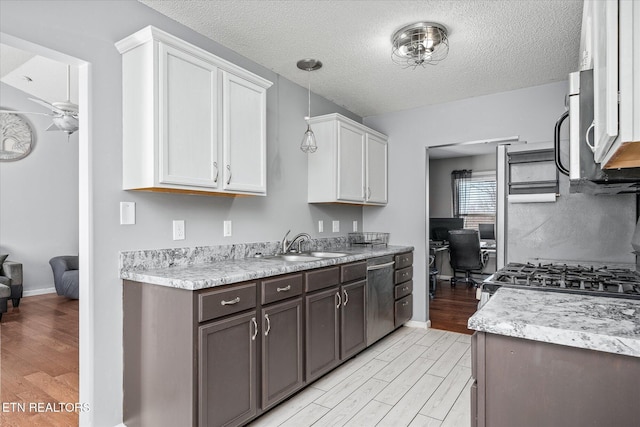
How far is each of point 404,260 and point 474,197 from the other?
3.75 metres

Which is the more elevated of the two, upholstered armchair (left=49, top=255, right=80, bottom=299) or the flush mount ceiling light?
the flush mount ceiling light

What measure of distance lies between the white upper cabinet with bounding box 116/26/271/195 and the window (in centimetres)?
564

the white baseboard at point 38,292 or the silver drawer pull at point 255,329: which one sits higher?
the silver drawer pull at point 255,329

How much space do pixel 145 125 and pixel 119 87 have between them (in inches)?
12.4

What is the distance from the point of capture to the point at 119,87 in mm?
2012

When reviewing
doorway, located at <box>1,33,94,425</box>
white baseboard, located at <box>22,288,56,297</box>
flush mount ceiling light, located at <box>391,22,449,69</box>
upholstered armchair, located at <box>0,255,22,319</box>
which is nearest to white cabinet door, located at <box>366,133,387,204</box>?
flush mount ceiling light, located at <box>391,22,449,69</box>

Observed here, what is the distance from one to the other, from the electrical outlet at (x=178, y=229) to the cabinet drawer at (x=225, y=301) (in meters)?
0.66

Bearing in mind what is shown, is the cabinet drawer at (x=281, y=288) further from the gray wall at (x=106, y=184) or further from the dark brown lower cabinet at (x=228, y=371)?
the gray wall at (x=106, y=184)

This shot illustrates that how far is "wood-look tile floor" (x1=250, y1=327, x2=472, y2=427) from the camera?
7.03 ft

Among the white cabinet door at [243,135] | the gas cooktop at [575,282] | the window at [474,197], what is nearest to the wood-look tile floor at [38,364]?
the white cabinet door at [243,135]

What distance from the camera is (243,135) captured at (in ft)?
7.82

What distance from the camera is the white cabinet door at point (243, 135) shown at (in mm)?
2262

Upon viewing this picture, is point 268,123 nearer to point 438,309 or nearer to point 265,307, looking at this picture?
point 265,307

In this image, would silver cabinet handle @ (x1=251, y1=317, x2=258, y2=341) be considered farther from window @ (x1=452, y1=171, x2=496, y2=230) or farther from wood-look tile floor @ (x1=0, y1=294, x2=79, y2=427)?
window @ (x1=452, y1=171, x2=496, y2=230)
